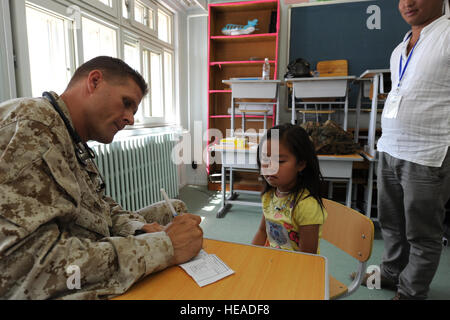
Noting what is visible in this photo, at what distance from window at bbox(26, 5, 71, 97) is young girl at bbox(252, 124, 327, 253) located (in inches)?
67.9

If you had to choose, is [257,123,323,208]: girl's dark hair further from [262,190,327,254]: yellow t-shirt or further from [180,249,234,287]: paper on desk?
[180,249,234,287]: paper on desk

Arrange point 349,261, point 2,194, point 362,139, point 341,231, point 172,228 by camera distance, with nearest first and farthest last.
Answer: point 2,194 → point 172,228 → point 341,231 → point 349,261 → point 362,139

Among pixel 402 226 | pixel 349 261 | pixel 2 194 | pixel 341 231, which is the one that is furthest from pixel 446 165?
pixel 2 194

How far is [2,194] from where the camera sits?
481mm

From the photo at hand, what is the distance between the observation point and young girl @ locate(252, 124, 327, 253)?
1048 millimetres

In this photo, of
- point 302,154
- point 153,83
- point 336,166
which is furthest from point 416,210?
point 153,83

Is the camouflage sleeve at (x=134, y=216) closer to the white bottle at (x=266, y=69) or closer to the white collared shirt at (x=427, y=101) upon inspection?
the white collared shirt at (x=427, y=101)

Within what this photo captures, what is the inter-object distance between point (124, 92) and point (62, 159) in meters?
0.27

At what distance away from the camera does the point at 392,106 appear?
1491 mm

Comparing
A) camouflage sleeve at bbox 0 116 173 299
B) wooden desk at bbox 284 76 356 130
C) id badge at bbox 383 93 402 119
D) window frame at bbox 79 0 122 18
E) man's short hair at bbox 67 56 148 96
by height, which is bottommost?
camouflage sleeve at bbox 0 116 173 299

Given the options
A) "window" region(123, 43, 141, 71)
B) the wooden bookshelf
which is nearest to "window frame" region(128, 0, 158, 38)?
"window" region(123, 43, 141, 71)

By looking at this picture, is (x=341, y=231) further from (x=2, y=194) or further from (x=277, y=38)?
(x=277, y=38)

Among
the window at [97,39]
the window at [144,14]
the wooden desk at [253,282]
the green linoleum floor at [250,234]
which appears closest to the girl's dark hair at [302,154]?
the wooden desk at [253,282]

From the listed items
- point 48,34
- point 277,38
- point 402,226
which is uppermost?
point 277,38
